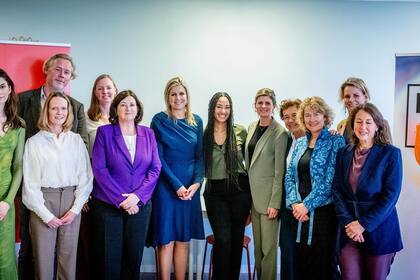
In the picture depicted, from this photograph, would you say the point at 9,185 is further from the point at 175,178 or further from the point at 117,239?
the point at 175,178

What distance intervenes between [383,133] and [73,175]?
204cm

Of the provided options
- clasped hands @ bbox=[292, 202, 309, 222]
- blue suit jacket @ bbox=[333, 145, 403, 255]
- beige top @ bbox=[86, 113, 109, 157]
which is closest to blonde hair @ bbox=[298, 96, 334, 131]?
blue suit jacket @ bbox=[333, 145, 403, 255]

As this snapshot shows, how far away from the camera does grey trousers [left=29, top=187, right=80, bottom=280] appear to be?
242cm

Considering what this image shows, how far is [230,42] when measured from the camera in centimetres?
388

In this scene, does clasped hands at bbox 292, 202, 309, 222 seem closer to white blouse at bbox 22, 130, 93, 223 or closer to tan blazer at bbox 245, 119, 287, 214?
tan blazer at bbox 245, 119, 287, 214

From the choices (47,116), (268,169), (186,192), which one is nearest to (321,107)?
(268,169)

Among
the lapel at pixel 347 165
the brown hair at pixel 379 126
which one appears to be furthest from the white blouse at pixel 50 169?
the brown hair at pixel 379 126

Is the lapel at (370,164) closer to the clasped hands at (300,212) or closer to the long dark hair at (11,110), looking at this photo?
the clasped hands at (300,212)

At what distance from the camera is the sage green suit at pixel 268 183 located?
271cm

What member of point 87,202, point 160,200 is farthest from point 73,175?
point 160,200

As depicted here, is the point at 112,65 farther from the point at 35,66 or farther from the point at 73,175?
the point at 73,175

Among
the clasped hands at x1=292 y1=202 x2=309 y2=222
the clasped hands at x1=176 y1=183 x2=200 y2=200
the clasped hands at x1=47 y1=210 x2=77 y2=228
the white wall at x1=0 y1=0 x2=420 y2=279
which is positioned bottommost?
the clasped hands at x1=47 y1=210 x2=77 y2=228

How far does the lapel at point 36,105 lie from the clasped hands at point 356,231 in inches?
89.6

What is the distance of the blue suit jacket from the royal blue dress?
3.50ft
